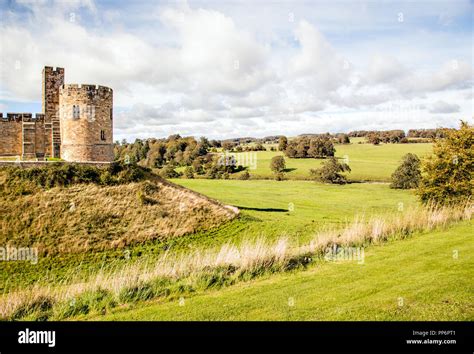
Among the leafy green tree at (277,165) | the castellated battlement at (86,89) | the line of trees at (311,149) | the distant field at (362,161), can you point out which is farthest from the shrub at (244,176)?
the castellated battlement at (86,89)

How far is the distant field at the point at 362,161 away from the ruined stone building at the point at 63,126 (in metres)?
45.2

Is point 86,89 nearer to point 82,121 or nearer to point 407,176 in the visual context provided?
point 82,121

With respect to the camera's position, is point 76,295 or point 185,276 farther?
point 185,276

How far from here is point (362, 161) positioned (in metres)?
78.4

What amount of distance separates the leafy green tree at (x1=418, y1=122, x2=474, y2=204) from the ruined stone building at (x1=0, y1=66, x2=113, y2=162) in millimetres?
22306

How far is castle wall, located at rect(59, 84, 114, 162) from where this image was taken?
94.6 feet

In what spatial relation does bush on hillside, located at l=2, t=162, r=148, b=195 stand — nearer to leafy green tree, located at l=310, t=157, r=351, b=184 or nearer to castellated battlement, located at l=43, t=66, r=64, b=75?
castellated battlement, located at l=43, t=66, r=64, b=75

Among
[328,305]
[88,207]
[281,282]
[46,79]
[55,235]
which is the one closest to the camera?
[328,305]

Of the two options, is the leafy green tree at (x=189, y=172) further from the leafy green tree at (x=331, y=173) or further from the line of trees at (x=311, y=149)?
the line of trees at (x=311, y=149)

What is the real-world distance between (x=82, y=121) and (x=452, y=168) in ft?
81.1

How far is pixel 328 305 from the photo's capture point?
7.69 metres

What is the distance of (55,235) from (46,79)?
15.1 meters
